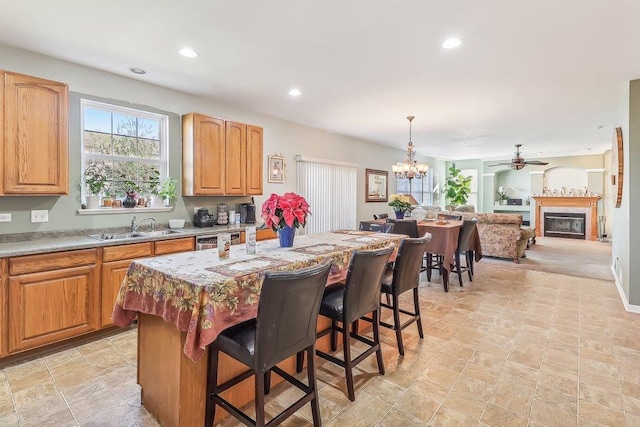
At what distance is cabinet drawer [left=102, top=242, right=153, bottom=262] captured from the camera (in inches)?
116

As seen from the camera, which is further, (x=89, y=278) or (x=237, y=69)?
(x=237, y=69)

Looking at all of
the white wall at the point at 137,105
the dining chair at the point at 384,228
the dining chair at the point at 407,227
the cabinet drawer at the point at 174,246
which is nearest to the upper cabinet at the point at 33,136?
the white wall at the point at 137,105

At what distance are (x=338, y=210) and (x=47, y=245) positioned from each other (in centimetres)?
484

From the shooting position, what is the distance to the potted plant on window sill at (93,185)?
3.36 metres

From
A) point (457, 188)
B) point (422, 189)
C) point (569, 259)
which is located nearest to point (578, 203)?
point (457, 188)

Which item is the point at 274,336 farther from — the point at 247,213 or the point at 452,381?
the point at 247,213

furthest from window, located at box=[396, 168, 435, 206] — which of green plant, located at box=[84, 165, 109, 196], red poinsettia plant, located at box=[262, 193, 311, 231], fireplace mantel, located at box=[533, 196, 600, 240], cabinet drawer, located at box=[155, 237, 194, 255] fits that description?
green plant, located at box=[84, 165, 109, 196]

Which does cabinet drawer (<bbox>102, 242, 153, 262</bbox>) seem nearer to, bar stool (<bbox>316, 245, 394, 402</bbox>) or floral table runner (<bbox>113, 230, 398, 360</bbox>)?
floral table runner (<bbox>113, 230, 398, 360</bbox>)

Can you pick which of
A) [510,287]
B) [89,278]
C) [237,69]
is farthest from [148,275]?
[510,287]

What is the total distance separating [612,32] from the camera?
260 centimetres

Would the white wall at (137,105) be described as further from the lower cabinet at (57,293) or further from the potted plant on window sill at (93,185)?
the lower cabinet at (57,293)

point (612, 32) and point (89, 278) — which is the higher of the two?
point (612, 32)

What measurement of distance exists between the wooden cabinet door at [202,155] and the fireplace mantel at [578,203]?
390 inches

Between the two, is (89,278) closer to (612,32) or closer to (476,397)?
(476,397)
